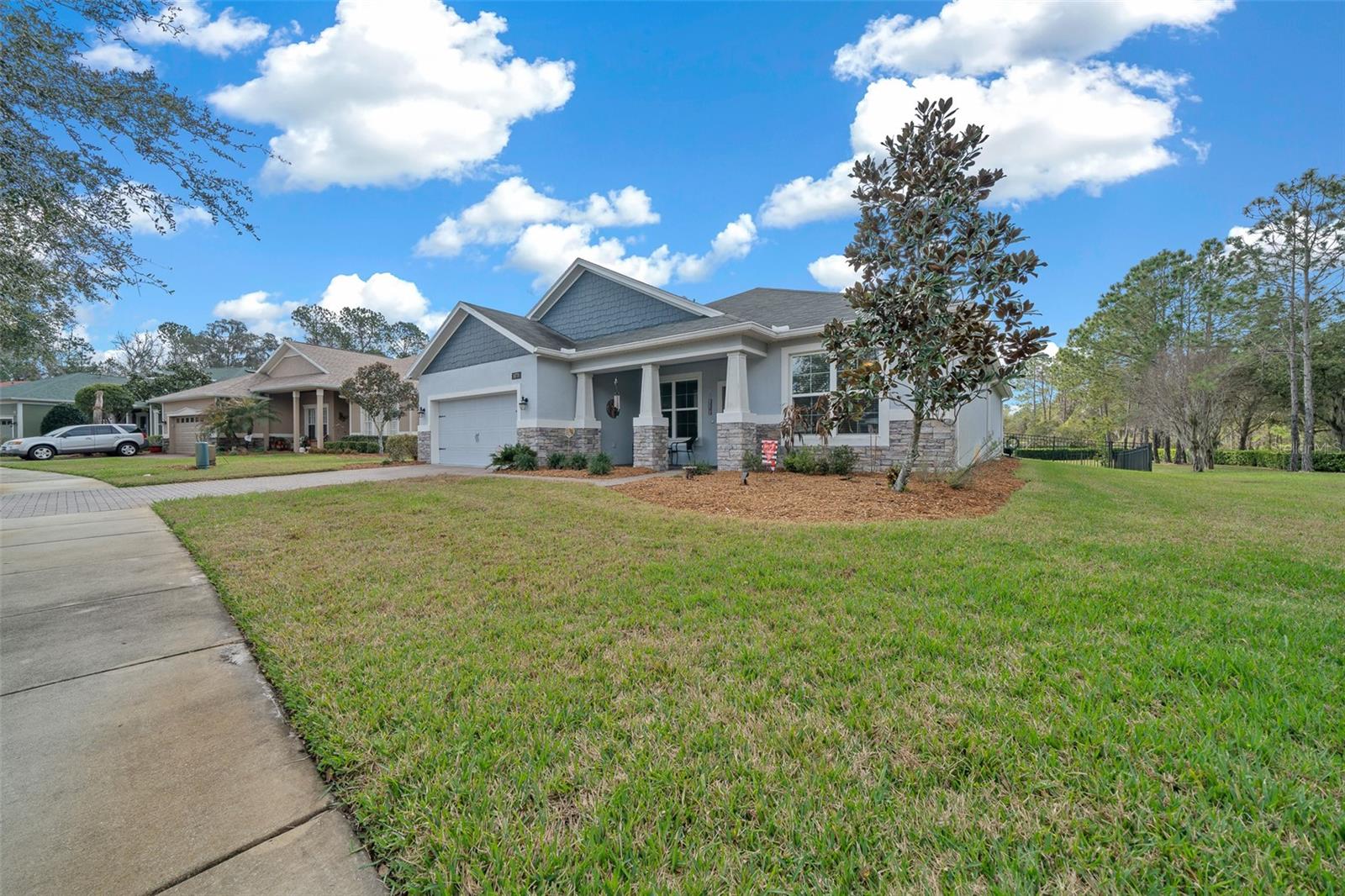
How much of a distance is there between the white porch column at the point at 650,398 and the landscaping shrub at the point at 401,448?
10.1m

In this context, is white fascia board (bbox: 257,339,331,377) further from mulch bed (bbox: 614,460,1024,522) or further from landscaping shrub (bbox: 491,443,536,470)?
mulch bed (bbox: 614,460,1024,522)

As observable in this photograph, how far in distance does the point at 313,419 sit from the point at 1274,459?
49.3 metres

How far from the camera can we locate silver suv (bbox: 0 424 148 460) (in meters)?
20.6

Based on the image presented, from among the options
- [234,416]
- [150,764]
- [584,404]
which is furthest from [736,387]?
[234,416]

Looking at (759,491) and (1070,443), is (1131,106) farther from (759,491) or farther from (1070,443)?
(1070,443)

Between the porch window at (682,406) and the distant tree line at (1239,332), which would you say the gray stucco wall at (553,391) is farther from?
the distant tree line at (1239,332)

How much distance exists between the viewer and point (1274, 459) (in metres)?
26.0

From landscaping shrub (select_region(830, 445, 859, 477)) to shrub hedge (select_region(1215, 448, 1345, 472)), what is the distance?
26.6 metres

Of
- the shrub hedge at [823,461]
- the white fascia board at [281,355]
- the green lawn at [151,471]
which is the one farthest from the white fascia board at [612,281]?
the white fascia board at [281,355]

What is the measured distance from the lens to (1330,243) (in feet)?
64.4

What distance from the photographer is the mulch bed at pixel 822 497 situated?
6.82 m

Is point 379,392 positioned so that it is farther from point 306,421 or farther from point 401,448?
point 306,421

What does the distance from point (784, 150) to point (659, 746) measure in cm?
1521

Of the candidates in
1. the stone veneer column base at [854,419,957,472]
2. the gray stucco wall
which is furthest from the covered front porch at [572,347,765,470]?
the stone veneer column base at [854,419,957,472]
